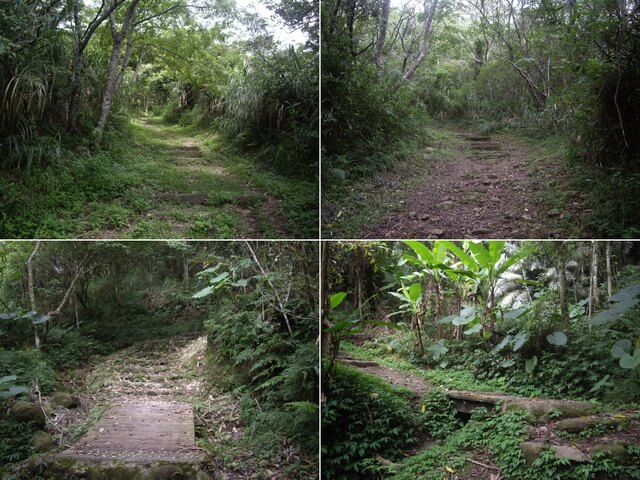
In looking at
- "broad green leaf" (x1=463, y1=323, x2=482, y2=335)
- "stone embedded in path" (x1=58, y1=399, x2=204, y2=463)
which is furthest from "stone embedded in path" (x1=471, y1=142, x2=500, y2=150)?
"stone embedded in path" (x1=58, y1=399, x2=204, y2=463)

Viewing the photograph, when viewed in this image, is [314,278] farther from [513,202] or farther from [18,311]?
[18,311]

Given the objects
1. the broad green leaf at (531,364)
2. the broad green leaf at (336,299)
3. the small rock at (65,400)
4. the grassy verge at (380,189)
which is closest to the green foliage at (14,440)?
the small rock at (65,400)

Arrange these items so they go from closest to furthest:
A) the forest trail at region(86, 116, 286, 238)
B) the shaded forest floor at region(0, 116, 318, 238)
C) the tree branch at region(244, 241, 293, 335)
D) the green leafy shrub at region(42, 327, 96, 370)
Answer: the shaded forest floor at region(0, 116, 318, 238) < the forest trail at region(86, 116, 286, 238) < the green leafy shrub at region(42, 327, 96, 370) < the tree branch at region(244, 241, 293, 335)

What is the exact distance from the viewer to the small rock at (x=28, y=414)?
2.36m

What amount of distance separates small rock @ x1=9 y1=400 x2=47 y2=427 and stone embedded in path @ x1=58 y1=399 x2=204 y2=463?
179 millimetres

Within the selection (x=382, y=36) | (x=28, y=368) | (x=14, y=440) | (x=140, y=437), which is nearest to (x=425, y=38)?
(x=382, y=36)

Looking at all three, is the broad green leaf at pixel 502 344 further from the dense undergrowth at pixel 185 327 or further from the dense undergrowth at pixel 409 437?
the dense undergrowth at pixel 185 327

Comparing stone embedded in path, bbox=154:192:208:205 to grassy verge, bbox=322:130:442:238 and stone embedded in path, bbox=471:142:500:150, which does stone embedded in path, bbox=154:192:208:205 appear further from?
stone embedded in path, bbox=471:142:500:150

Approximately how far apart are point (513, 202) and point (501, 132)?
0.33 meters

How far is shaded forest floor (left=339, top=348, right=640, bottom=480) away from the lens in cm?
229

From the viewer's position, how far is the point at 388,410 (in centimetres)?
254

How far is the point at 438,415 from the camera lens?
2506 millimetres

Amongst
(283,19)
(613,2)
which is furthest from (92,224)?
(613,2)

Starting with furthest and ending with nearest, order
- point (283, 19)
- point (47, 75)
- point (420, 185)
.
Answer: point (283, 19) → point (420, 185) → point (47, 75)
